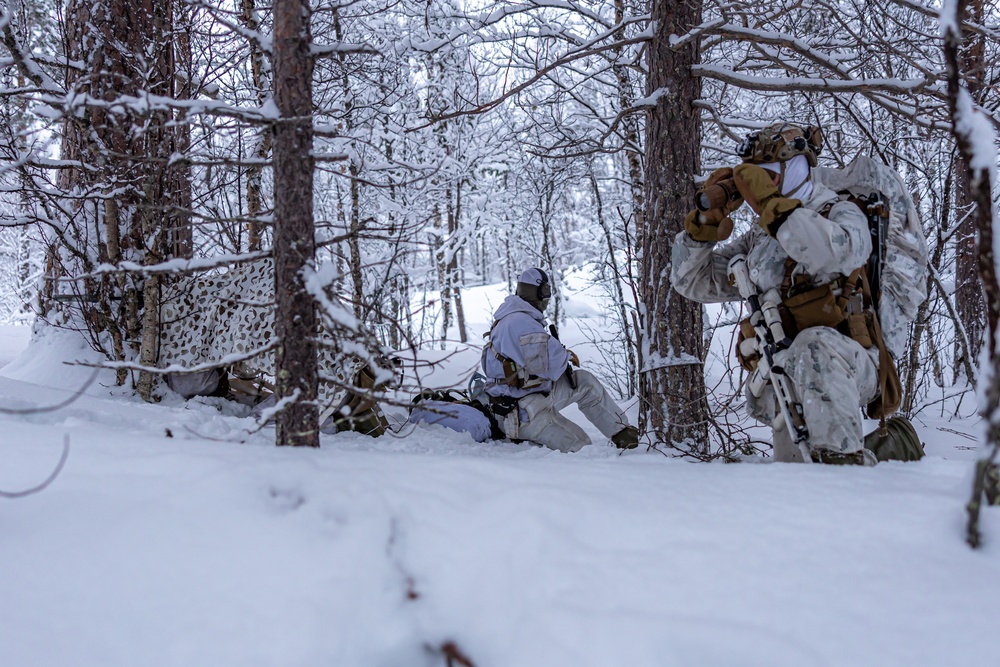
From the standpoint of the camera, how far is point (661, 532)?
153cm

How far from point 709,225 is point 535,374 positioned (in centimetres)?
220

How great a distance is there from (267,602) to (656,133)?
3536 mm

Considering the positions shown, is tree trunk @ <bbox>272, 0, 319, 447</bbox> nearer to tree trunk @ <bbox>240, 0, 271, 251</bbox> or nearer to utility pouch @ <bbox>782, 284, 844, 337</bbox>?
utility pouch @ <bbox>782, 284, 844, 337</bbox>

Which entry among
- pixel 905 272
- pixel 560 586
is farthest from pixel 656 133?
pixel 560 586

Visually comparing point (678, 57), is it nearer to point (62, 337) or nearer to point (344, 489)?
point (344, 489)

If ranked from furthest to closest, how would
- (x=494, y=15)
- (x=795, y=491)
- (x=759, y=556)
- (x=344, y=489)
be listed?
(x=494, y=15) < (x=795, y=491) < (x=344, y=489) < (x=759, y=556)

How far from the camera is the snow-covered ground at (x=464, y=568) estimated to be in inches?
49.0

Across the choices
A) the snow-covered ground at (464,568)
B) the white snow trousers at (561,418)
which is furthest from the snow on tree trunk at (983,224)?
the white snow trousers at (561,418)

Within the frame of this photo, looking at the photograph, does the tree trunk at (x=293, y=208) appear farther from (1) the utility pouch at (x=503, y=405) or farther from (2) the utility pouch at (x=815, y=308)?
(1) the utility pouch at (x=503, y=405)

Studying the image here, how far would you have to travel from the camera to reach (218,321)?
459cm

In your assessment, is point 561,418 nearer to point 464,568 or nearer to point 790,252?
point 790,252

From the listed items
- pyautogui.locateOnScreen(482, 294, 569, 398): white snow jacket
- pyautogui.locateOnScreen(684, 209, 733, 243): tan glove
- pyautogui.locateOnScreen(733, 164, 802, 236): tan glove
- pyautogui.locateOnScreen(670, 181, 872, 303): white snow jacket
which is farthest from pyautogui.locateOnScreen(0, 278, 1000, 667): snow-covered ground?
pyautogui.locateOnScreen(482, 294, 569, 398): white snow jacket

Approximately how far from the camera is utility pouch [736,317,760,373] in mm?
3234

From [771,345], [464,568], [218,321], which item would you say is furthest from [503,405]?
[464,568]
